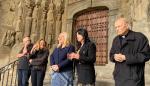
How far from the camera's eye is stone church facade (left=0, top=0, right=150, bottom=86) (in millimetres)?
10227

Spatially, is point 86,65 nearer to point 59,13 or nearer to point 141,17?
point 141,17

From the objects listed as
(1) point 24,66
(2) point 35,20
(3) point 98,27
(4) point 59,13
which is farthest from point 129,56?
(2) point 35,20

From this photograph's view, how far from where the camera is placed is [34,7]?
39.4ft

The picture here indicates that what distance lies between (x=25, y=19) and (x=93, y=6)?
10.2 feet

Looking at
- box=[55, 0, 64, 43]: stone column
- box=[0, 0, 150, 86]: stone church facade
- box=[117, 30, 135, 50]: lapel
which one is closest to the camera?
box=[117, 30, 135, 50]: lapel

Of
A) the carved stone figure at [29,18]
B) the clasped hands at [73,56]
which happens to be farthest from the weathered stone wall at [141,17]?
the carved stone figure at [29,18]

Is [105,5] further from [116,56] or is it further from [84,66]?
[116,56]

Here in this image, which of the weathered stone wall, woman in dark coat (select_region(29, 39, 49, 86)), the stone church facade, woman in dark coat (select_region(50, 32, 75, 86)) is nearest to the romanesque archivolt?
the stone church facade

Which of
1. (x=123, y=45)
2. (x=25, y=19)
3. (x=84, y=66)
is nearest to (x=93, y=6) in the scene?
(x=25, y=19)

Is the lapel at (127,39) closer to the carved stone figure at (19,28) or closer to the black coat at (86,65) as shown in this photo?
the black coat at (86,65)

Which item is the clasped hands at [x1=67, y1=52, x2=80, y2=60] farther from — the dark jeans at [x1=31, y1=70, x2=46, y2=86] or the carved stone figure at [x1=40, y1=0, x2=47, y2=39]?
the carved stone figure at [x1=40, y1=0, x2=47, y2=39]

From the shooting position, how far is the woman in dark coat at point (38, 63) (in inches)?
229

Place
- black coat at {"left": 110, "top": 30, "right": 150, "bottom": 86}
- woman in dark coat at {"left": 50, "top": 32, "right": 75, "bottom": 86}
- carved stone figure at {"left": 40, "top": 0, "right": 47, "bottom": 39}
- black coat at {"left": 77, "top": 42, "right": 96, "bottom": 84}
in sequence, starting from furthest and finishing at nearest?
carved stone figure at {"left": 40, "top": 0, "right": 47, "bottom": 39} → woman in dark coat at {"left": 50, "top": 32, "right": 75, "bottom": 86} → black coat at {"left": 77, "top": 42, "right": 96, "bottom": 84} → black coat at {"left": 110, "top": 30, "right": 150, "bottom": 86}

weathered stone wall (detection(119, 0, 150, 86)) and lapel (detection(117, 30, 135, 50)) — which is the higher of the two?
weathered stone wall (detection(119, 0, 150, 86))
